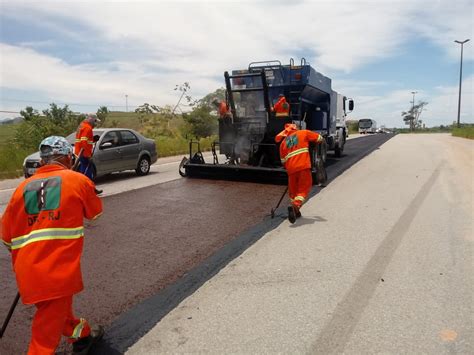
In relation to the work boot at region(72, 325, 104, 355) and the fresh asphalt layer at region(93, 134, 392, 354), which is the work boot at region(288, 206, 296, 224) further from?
the work boot at region(72, 325, 104, 355)

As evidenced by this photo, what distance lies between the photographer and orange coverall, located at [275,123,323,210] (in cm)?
672

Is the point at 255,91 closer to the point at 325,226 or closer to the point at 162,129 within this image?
the point at 325,226

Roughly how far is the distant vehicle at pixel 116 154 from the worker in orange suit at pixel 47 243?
7.71 metres

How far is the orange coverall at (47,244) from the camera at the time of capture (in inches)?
97.3

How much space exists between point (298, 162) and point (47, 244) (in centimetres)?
480

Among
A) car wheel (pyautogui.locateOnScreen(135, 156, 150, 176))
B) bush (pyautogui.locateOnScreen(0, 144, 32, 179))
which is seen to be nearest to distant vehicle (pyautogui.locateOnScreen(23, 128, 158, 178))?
car wheel (pyautogui.locateOnScreen(135, 156, 150, 176))

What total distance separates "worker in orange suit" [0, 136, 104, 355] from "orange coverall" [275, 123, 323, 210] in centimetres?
452

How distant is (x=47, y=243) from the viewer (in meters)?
2.50

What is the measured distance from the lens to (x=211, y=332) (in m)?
3.22

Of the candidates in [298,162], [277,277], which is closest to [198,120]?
[298,162]

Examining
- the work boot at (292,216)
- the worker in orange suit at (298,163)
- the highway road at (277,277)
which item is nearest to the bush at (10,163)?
the highway road at (277,277)

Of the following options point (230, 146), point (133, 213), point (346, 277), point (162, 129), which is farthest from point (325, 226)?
point (162, 129)

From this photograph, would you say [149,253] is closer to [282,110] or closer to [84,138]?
[84,138]

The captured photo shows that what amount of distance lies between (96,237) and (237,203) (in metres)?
3.05
